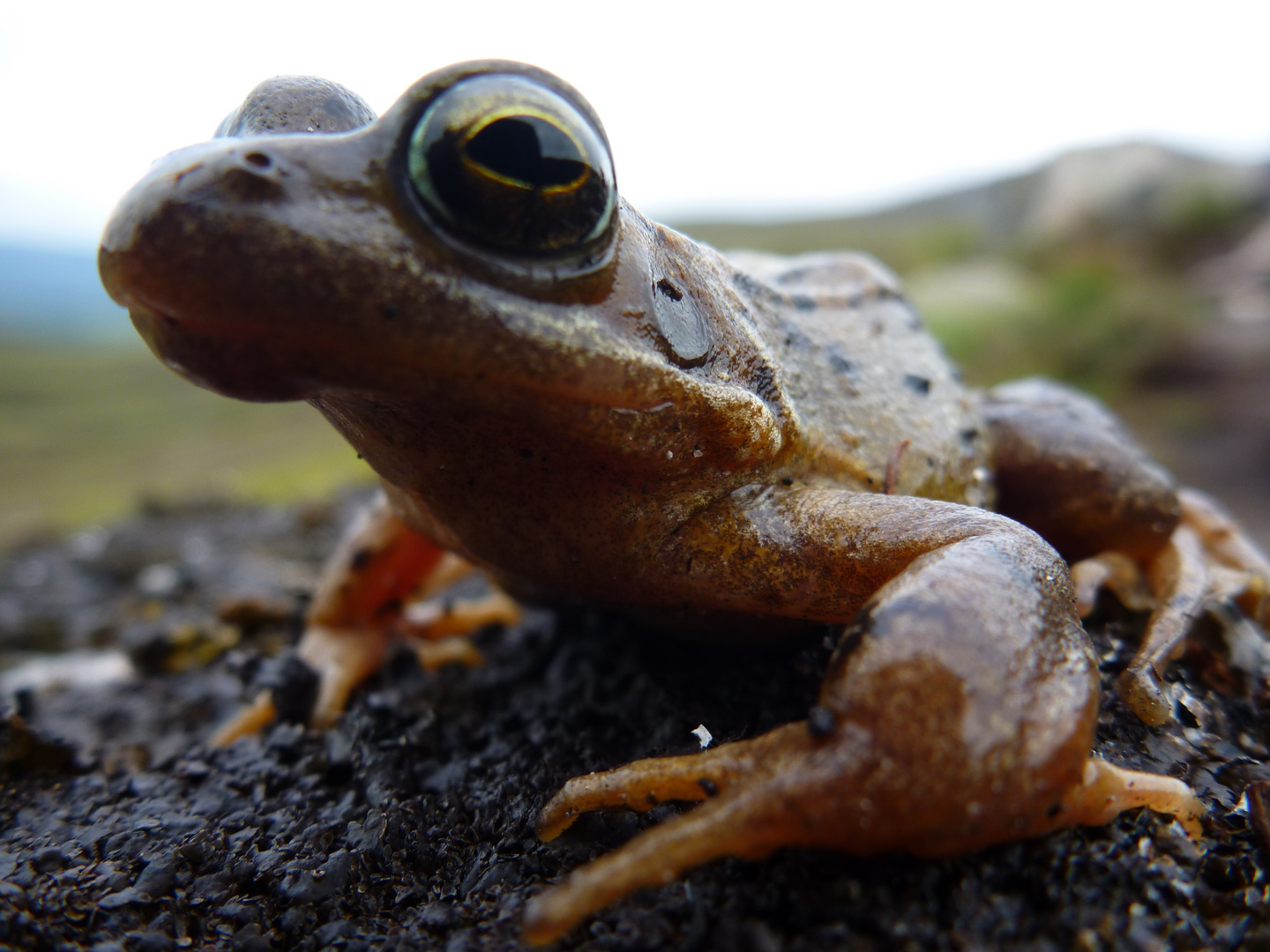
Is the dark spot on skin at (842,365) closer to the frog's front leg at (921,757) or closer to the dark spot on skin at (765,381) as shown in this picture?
the dark spot on skin at (765,381)

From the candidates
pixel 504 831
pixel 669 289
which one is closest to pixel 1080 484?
pixel 669 289

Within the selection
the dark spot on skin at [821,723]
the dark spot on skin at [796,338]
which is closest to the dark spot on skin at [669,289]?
the dark spot on skin at [796,338]

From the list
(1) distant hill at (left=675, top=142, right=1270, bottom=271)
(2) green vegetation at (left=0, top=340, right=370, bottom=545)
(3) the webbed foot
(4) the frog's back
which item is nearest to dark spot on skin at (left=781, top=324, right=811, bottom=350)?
(4) the frog's back

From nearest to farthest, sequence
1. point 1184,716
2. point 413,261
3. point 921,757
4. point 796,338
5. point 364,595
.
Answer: point 921,757, point 413,261, point 1184,716, point 796,338, point 364,595

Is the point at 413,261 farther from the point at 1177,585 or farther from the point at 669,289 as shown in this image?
the point at 1177,585

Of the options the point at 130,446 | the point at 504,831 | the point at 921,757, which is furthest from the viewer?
the point at 130,446

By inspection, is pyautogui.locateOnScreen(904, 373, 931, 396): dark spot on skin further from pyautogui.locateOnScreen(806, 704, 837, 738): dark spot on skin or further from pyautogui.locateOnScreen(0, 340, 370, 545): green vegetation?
pyautogui.locateOnScreen(0, 340, 370, 545): green vegetation
